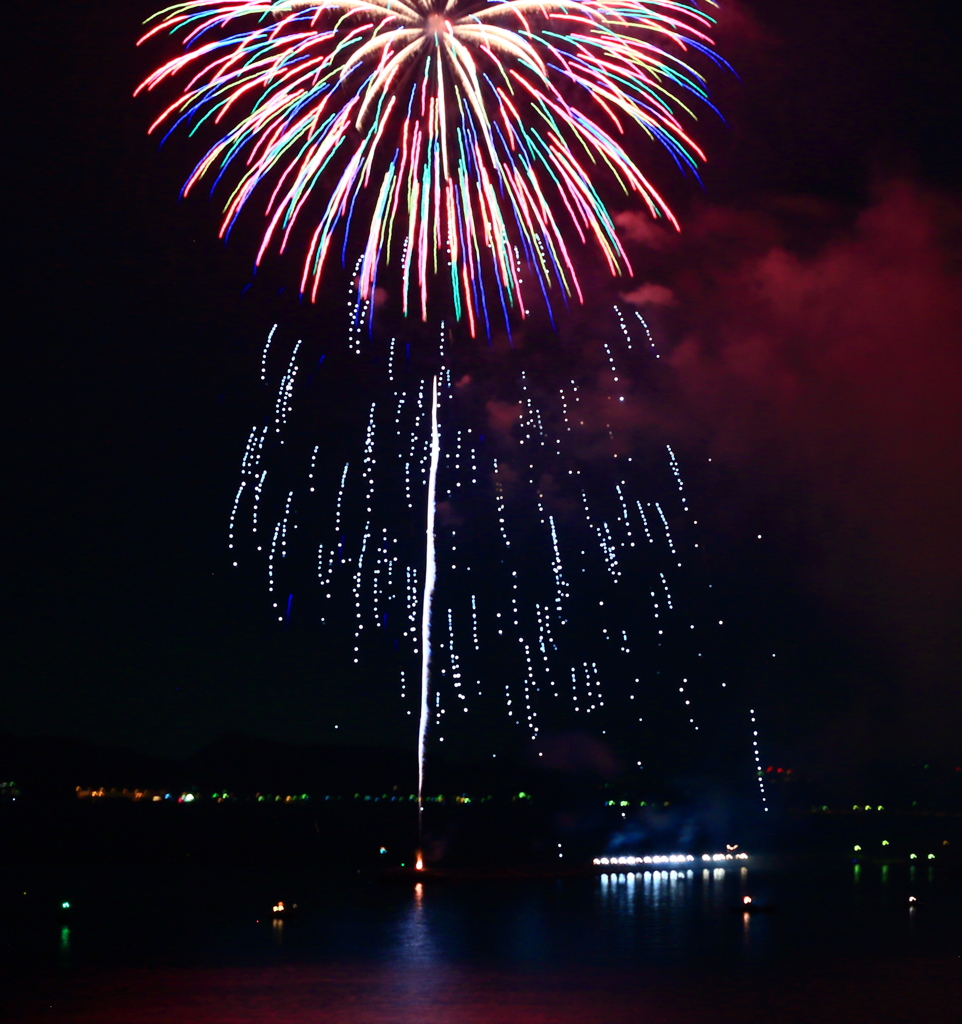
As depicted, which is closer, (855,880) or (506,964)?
(506,964)

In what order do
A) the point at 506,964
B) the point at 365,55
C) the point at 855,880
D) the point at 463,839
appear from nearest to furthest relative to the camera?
the point at 365,55 → the point at 506,964 → the point at 855,880 → the point at 463,839

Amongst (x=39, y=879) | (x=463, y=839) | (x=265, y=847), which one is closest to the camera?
(x=39, y=879)

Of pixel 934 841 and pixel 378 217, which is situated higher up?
pixel 378 217

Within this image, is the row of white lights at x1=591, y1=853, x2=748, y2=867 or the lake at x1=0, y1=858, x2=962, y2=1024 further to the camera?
the row of white lights at x1=591, y1=853, x2=748, y2=867

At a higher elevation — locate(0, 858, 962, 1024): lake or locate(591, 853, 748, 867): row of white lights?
locate(0, 858, 962, 1024): lake

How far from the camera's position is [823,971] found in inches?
1800

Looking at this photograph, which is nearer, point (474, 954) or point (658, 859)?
point (474, 954)

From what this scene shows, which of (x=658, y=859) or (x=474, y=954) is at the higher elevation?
(x=474, y=954)

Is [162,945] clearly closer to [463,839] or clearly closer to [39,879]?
[39,879]

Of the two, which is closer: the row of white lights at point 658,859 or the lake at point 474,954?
the lake at point 474,954

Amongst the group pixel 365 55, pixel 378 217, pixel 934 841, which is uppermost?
pixel 365 55

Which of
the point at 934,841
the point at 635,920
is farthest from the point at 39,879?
the point at 934,841

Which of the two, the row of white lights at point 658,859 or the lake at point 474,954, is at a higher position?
the lake at point 474,954

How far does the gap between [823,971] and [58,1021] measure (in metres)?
29.4
